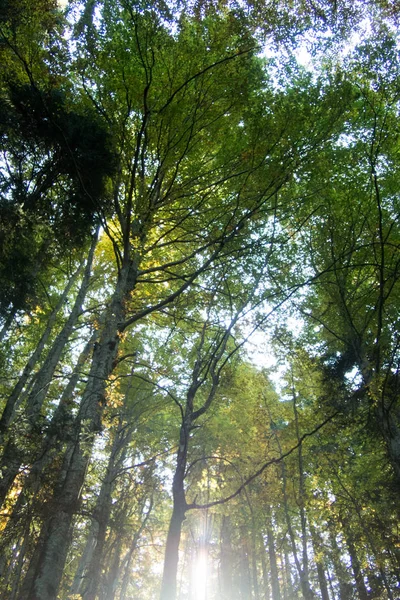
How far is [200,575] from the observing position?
27.4 m

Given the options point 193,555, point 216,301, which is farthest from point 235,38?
point 193,555

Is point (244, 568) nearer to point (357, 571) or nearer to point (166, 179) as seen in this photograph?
point (357, 571)

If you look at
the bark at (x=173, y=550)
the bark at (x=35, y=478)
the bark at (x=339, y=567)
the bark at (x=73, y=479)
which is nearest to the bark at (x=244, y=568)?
the bark at (x=339, y=567)

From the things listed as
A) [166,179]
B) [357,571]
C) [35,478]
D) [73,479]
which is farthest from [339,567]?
[166,179]

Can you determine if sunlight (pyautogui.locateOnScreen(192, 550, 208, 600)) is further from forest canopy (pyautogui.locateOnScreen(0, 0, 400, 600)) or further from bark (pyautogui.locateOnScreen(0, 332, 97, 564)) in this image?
bark (pyautogui.locateOnScreen(0, 332, 97, 564))

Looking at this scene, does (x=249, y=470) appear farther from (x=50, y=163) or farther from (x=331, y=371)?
(x=50, y=163)

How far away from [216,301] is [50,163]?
402 centimetres

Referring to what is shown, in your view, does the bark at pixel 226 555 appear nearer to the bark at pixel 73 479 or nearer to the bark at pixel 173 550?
the bark at pixel 173 550

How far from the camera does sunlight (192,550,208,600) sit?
24500 mm

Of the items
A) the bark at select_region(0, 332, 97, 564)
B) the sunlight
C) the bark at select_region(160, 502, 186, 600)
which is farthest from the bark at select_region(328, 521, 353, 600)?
the sunlight

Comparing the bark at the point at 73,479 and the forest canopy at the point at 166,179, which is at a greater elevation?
the forest canopy at the point at 166,179

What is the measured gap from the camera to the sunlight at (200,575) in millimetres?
24500

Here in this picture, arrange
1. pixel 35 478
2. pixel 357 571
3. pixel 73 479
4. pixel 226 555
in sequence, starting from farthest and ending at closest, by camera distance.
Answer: pixel 226 555 → pixel 357 571 → pixel 73 479 → pixel 35 478

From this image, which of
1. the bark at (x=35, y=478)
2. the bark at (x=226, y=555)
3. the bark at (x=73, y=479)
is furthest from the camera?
the bark at (x=226, y=555)
